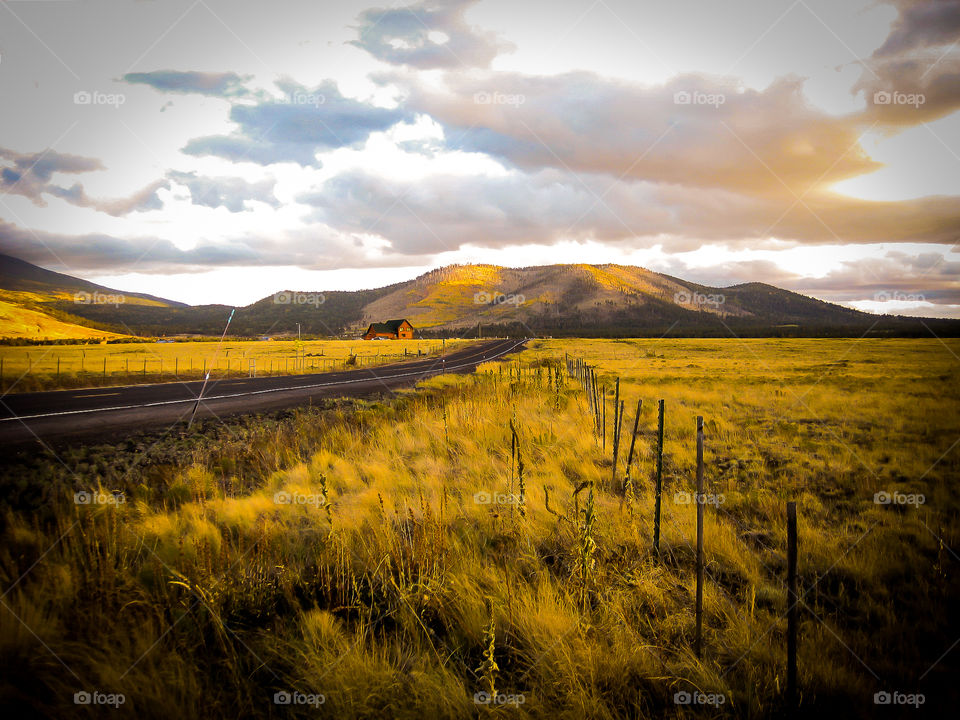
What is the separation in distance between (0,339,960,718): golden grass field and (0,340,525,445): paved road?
4.78 metres

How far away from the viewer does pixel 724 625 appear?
11.1 feet

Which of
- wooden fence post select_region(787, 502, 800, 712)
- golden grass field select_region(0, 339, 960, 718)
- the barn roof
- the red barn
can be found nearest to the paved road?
golden grass field select_region(0, 339, 960, 718)

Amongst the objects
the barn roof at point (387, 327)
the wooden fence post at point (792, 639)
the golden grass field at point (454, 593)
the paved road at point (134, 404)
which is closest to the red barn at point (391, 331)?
the barn roof at point (387, 327)

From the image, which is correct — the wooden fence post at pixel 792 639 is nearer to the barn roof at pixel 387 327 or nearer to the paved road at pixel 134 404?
the paved road at pixel 134 404

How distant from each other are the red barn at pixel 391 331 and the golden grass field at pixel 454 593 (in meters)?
121

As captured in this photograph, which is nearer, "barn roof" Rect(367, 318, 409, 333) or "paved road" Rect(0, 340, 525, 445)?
"paved road" Rect(0, 340, 525, 445)

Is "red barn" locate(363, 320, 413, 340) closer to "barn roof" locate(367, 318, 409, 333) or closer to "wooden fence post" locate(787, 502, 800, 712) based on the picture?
"barn roof" locate(367, 318, 409, 333)

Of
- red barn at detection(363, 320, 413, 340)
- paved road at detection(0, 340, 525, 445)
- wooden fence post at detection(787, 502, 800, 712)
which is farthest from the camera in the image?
red barn at detection(363, 320, 413, 340)

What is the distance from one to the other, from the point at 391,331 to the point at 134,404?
115 metres

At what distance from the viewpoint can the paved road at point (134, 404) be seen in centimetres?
1095

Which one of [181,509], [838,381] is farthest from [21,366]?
[838,381]

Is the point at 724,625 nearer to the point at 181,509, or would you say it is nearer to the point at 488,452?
the point at 488,452

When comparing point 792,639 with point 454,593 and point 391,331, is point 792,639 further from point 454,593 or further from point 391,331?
point 391,331

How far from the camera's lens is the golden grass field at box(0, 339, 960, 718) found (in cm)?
255
